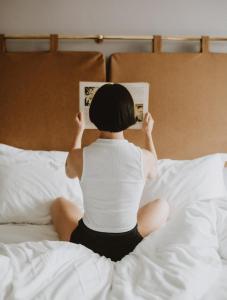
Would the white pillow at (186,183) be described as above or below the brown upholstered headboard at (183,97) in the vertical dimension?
below

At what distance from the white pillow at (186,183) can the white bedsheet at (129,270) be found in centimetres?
46

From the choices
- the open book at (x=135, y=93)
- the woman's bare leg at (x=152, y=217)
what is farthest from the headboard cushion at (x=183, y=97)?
the woman's bare leg at (x=152, y=217)

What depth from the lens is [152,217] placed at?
1.66m

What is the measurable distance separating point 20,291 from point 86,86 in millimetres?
1330

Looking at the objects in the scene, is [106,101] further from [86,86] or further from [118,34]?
[118,34]

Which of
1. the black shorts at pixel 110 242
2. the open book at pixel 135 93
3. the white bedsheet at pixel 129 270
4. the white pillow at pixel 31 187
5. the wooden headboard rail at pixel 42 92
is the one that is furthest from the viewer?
the wooden headboard rail at pixel 42 92

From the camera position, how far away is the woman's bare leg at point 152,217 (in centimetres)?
162

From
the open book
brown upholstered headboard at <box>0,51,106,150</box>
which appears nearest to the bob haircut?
the open book

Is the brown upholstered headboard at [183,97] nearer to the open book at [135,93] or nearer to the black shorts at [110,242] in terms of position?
the open book at [135,93]

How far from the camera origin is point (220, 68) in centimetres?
230

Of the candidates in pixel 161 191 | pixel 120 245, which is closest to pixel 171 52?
pixel 161 191

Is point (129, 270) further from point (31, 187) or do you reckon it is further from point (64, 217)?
point (31, 187)

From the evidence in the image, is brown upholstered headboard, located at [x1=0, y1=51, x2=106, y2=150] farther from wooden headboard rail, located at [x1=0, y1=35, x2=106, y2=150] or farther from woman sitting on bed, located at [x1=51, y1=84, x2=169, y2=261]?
woman sitting on bed, located at [x1=51, y1=84, x2=169, y2=261]

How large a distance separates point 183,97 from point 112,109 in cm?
112
